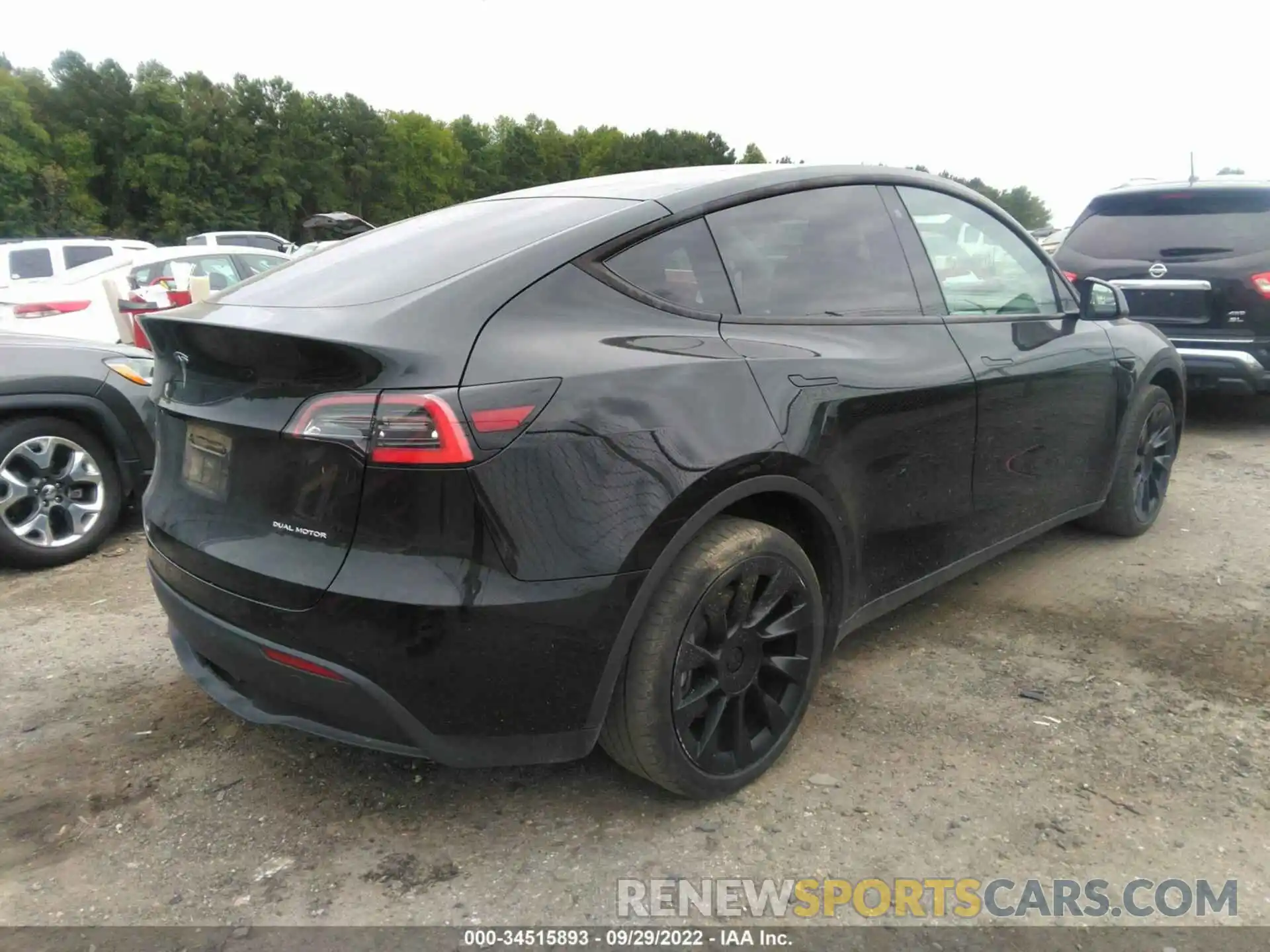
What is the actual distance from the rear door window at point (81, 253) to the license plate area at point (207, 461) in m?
14.8

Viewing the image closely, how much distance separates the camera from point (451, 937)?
2.10 metres

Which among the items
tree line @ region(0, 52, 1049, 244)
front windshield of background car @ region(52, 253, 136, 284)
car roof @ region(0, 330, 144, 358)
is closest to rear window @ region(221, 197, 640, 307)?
car roof @ region(0, 330, 144, 358)

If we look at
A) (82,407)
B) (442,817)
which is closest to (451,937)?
(442,817)

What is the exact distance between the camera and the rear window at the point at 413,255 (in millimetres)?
2342

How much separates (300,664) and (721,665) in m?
1.03

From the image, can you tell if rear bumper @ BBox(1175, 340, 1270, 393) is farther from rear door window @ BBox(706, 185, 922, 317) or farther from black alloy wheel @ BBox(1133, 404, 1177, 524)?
rear door window @ BBox(706, 185, 922, 317)

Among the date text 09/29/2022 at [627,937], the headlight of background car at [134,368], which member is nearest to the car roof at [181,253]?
the headlight of background car at [134,368]

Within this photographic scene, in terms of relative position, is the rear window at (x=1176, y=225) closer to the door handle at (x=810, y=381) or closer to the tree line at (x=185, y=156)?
the door handle at (x=810, y=381)

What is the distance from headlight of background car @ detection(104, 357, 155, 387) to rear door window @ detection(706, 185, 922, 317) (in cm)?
330

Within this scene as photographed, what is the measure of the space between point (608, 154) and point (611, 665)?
88573 millimetres

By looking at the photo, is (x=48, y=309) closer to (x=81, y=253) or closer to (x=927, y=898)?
(x=81, y=253)

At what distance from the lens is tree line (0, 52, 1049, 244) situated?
45.6 meters

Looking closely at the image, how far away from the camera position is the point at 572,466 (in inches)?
82.8

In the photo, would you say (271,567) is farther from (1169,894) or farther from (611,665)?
(1169,894)
